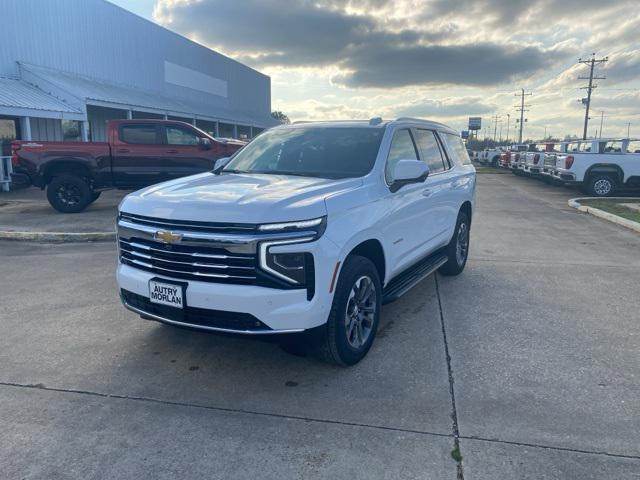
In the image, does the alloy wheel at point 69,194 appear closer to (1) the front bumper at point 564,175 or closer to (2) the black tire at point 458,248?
(2) the black tire at point 458,248

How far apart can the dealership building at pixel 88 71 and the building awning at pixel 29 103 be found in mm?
33

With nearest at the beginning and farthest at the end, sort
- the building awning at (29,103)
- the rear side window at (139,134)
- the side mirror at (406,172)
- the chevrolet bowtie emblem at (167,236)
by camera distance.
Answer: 1. the chevrolet bowtie emblem at (167,236)
2. the side mirror at (406,172)
3. the rear side window at (139,134)
4. the building awning at (29,103)

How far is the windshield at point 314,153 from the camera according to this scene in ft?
14.6

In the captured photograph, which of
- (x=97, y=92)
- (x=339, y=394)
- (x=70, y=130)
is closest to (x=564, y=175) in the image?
(x=339, y=394)

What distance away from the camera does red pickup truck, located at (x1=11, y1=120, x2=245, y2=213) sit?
436 inches

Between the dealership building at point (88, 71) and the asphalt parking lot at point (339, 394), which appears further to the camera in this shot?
the dealership building at point (88, 71)

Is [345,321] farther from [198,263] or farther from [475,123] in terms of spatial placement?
[475,123]

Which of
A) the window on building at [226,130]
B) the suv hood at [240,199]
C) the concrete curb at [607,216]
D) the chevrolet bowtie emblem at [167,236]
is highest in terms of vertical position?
the window on building at [226,130]

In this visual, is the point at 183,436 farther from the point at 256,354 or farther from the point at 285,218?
the point at 285,218

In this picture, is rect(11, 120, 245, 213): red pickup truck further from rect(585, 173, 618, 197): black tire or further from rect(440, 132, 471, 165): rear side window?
rect(585, 173, 618, 197): black tire

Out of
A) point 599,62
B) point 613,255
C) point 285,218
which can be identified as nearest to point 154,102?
point 613,255

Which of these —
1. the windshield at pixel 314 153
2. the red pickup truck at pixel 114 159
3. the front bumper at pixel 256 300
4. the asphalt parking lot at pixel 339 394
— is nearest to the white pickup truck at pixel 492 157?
the red pickup truck at pixel 114 159

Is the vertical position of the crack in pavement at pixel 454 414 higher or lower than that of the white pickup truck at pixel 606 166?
lower

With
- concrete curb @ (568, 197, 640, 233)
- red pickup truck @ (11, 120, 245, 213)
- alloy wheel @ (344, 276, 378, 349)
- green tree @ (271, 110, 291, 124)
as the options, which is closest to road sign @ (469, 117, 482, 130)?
green tree @ (271, 110, 291, 124)
